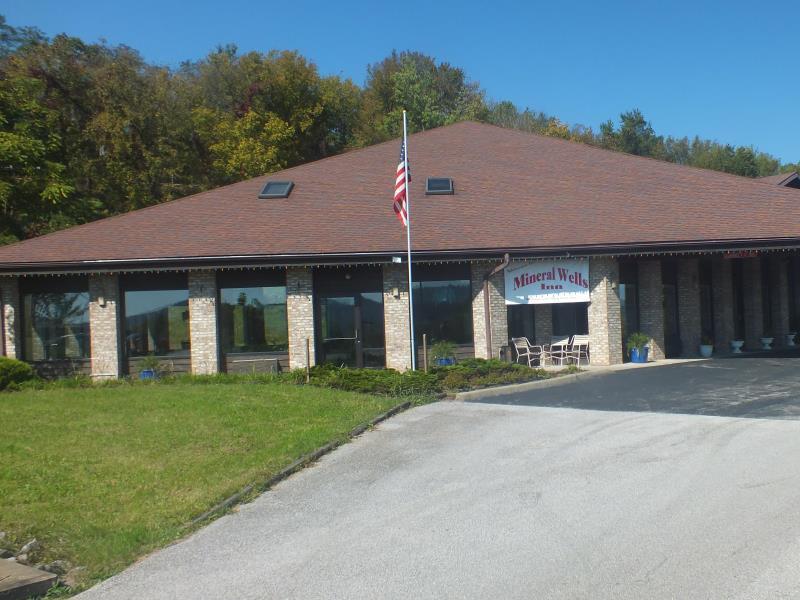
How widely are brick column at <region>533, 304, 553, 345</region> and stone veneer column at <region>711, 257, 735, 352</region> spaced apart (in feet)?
19.9

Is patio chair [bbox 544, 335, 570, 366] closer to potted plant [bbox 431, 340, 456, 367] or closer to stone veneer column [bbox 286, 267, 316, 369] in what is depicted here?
potted plant [bbox 431, 340, 456, 367]

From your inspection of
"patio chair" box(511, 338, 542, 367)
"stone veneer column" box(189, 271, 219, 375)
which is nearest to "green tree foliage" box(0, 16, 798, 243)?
"stone veneer column" box(189, 271, 219, 375)

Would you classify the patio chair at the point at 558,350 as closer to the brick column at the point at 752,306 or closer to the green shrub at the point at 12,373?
the brick column at the point at 752,306

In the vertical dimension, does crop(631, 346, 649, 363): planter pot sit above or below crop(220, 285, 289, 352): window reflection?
below

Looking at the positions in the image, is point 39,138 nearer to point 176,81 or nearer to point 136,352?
point 136,352

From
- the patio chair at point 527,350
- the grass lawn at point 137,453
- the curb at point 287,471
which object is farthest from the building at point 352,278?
the curb at point 287,471

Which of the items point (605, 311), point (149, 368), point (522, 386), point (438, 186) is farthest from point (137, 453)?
point (438, 186)

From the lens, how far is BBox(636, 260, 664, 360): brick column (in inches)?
872

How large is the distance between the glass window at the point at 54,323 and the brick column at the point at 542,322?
12117 mm

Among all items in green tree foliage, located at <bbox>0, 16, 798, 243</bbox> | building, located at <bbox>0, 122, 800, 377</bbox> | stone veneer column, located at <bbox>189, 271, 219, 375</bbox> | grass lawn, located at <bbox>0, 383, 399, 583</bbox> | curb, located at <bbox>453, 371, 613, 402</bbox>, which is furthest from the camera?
green tree foliage, located at <bbox>0, 16, 798, 243</bbox>

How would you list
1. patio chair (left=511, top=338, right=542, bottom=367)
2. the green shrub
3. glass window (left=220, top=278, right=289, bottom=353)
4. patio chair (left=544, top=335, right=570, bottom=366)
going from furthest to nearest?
patio chair (left=544, top=335, right=570, bottom=366)
patio chair (left=511, top=338, right=542, bottom=367)
glass window (left=220, top=278, right=289, bottom=353)
the green shrub

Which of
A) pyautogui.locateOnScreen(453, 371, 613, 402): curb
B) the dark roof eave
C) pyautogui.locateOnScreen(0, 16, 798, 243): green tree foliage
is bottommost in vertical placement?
pyautogui.locateOnScreen(453, 371, 613, 402): curb

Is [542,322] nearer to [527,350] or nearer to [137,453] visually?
[527,350]

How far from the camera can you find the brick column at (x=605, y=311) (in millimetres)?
20797
